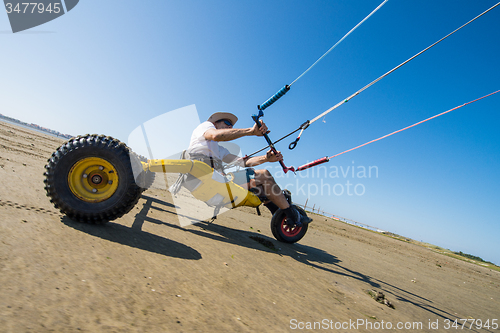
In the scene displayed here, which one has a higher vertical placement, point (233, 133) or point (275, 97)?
point (275, 97)

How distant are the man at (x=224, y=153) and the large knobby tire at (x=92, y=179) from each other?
1352 mm

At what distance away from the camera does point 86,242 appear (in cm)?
206

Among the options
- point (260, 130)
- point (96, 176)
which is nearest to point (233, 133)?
point (260, 130)

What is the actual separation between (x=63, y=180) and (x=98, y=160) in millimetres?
416

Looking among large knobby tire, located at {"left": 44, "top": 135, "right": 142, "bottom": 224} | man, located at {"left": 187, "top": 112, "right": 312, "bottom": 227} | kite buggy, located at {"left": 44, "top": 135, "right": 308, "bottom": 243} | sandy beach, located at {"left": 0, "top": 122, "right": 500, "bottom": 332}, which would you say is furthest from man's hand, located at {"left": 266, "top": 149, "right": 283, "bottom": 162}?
large knobby tire, located at {"left": 44, "top": 135, "right": 142, "bottom": 224}

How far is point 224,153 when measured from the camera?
5562 millimetres

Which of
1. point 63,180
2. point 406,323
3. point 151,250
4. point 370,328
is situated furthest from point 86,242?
point 406,323

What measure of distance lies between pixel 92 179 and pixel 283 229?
3.91 metres

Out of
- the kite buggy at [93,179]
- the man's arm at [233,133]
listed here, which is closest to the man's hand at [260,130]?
the man's arm at [233,133]

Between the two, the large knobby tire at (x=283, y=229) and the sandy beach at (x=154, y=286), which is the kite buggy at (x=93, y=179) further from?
the large knobby tire at (x=283, y=229)

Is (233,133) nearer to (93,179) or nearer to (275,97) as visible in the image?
(275,97)

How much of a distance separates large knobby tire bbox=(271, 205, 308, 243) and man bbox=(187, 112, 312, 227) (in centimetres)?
23

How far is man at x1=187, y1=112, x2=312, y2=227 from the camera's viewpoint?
3.81 metres

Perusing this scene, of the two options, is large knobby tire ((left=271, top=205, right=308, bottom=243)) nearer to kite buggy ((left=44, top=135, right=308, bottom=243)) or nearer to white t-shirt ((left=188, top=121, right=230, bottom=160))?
white t-shirt ((left=188, top=121, right=230, bottom=160))
